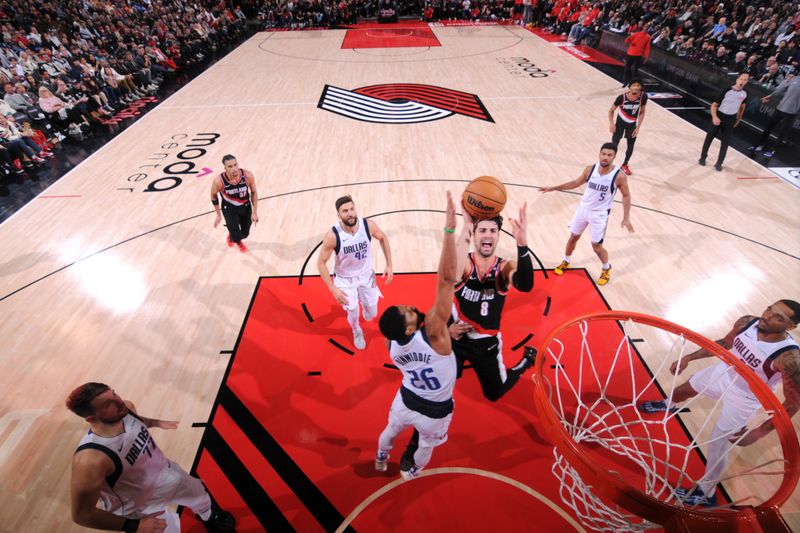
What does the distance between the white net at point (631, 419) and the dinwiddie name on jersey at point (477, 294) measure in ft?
2.31

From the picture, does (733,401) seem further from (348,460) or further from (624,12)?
(624,12)

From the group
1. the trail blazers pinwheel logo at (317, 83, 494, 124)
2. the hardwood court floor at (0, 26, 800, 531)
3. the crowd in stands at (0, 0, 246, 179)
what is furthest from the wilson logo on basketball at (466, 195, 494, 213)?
the crowd in stands at (0, 0, 246, 179)

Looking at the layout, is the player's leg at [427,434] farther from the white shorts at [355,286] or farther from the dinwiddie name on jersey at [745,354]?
the dinwiddie name on jersey at [745,354]

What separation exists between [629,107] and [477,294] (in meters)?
5.90

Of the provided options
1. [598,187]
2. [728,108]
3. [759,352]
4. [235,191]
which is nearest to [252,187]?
[235,191]

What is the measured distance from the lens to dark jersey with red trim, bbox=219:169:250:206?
5.59 metres

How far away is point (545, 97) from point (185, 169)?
9.78 meters

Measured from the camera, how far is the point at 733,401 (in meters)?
3.12

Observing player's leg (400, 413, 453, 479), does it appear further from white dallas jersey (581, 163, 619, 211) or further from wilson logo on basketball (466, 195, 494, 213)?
white dallas jersey (581, 163, 619, 211)

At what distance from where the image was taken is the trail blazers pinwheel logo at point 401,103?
1115cm

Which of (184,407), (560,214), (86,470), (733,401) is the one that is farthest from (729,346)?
(184,407)

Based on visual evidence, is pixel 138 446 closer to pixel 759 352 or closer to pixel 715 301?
pixel 759 352

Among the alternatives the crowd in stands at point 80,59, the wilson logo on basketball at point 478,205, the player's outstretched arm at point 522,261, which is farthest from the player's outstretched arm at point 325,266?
the crowd in stands at point 80,59

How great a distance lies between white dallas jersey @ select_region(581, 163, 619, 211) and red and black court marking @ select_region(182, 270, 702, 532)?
1253mm
